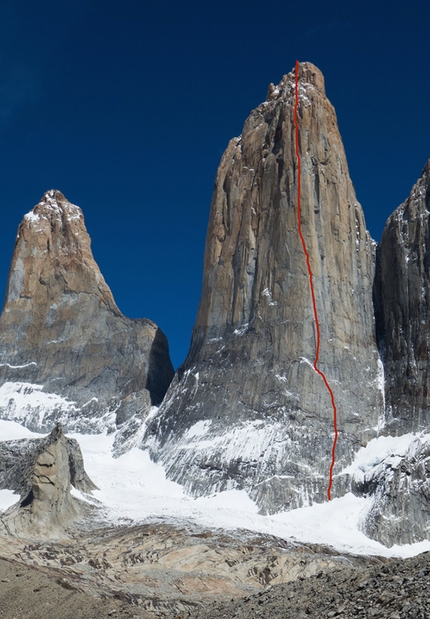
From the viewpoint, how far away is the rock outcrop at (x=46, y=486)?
37469 millimetres

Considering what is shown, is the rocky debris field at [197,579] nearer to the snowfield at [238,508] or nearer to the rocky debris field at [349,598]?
the rocky debris field at [349,598]

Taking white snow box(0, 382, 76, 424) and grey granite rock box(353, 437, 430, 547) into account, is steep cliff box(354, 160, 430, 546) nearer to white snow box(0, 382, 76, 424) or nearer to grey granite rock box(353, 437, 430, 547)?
grey granite rock box(353, 437, 430, 547)

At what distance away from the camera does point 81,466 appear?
4634 centimetres

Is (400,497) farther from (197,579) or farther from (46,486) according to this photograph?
(46,486)

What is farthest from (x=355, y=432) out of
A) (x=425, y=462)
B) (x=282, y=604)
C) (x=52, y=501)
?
(x=282, y=604)

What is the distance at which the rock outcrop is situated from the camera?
3747 cm

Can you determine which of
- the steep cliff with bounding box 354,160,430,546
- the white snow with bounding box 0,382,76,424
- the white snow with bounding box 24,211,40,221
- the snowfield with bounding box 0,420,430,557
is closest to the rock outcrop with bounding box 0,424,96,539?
the snowfield with bounding box 0,420,430,557

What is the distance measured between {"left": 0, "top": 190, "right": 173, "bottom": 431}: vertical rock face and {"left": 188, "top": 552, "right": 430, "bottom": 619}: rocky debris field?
148 feet

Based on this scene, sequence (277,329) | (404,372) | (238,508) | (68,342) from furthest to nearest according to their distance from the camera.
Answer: (68,342)
(277,329)
(404,372)
(238,508)

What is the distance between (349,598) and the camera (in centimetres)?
1572

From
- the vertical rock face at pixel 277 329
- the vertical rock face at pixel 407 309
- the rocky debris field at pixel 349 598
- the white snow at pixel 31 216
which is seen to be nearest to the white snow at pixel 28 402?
the vertical rock face at pixel 277 329

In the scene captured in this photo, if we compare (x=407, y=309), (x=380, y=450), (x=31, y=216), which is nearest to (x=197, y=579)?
(x=380, y=450)

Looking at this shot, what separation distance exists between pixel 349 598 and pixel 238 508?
2939 centimetres

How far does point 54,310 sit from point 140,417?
1956cm
